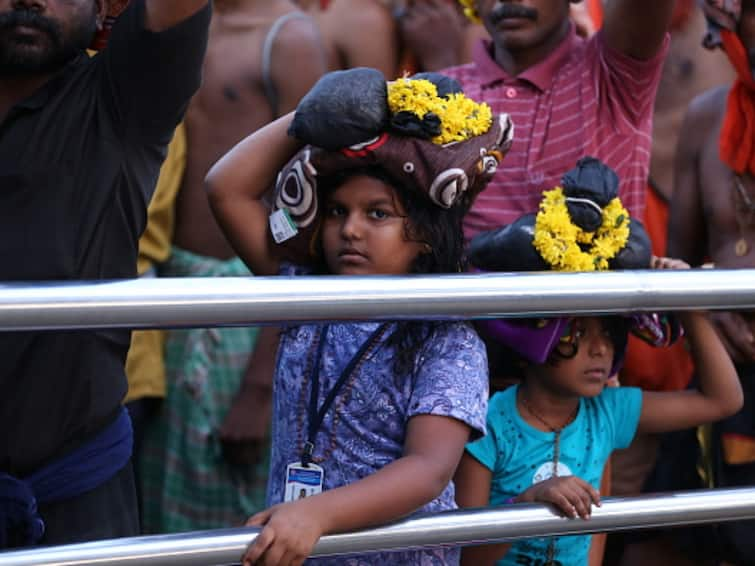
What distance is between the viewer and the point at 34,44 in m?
2.10

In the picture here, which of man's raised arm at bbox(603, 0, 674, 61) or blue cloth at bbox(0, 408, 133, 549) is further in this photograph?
man's raised arm at bbox(603, 0, 674, 61)

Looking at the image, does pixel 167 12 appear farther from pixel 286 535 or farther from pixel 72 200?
pixel 286 535

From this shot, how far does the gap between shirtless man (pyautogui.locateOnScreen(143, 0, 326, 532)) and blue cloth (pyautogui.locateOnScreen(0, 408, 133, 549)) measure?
150 cm

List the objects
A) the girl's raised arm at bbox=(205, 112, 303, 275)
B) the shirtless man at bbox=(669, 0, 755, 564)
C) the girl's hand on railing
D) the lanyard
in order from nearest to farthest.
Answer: the girl's hand on railing < the lanyard < the girl's raised arm at bbox=(205, 112, 303, 275) < the shirtless man at bbox=(669, 0, 755, 564)

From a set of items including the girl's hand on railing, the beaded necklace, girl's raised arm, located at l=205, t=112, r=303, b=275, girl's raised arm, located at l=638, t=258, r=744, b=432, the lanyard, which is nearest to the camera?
the girl's hand on railing

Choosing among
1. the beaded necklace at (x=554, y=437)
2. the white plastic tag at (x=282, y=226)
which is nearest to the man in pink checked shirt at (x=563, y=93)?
the beaded necklace at (x=554, y=437)

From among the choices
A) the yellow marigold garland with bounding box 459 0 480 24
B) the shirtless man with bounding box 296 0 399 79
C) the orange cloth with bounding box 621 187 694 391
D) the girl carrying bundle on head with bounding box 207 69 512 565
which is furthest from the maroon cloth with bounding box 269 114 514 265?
the shirtless man with bounding box 296 0 399 79

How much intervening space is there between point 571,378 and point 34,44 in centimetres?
121

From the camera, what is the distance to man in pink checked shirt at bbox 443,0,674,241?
2.90 metres

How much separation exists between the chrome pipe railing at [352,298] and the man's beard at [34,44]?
2.19ft

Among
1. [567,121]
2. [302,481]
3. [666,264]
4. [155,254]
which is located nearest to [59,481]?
[302,481]

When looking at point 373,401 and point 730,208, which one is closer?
point 373,401

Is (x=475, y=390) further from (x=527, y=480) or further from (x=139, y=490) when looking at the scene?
(x=139, y=490)

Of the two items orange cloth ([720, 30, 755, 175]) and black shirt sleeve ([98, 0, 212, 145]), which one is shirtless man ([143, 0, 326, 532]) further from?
black shirt sleeve ([98, 0, 212, 145])
